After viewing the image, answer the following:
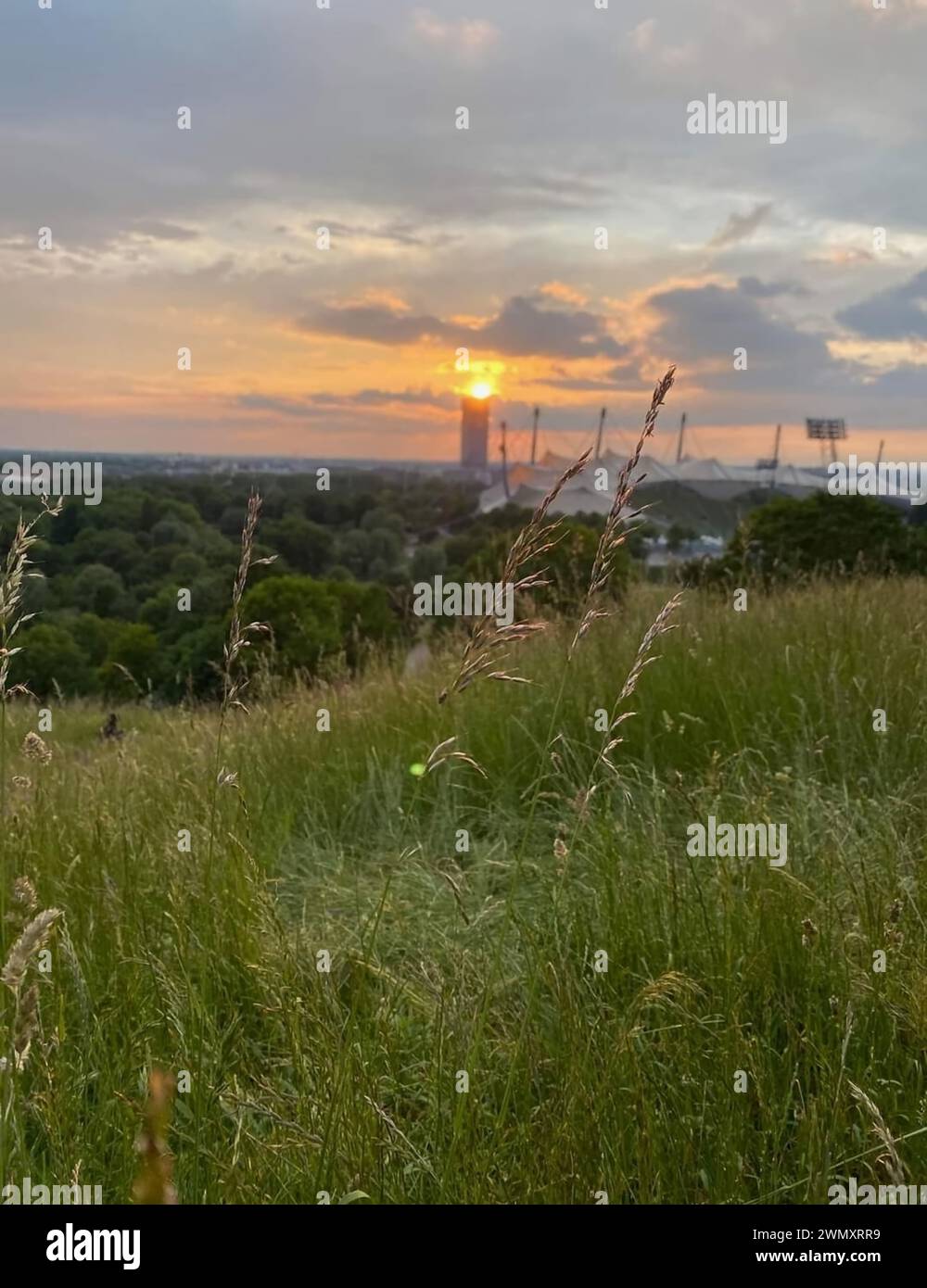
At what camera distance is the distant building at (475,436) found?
161 feet

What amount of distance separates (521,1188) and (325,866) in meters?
2.05

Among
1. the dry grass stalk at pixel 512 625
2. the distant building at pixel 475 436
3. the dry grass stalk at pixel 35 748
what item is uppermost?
the distant building at pixel 475 436

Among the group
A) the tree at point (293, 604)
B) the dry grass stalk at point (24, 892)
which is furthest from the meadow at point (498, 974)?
the tree at point (293, 604)

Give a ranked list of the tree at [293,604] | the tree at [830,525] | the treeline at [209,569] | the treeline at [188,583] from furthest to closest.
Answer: the tree at [293,604]
the tree at [830,525]
the treeline at [188,583]
the treeline at [209,569]

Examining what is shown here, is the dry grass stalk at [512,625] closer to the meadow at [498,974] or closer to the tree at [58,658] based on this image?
the meadow at [498,974]

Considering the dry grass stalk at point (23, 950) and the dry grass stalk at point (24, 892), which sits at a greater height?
the dry grass stalk at point (23, 950)

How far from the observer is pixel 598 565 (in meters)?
1.44

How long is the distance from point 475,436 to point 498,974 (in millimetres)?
56063

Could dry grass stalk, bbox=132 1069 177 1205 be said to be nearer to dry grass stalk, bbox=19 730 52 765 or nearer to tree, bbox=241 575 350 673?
dry grass stalk, bbox=19 730 52 765

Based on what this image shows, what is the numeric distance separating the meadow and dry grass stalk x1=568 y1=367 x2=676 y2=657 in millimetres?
236

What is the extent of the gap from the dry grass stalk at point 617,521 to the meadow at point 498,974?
24 cm

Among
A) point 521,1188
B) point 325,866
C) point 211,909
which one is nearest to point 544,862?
point 325,866

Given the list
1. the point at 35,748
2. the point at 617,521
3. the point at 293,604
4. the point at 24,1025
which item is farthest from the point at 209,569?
the point at 24,1025

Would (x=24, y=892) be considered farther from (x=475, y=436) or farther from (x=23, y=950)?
(x=475, y=436)
